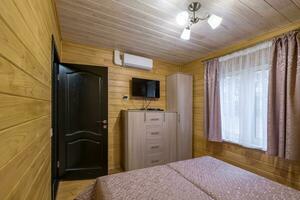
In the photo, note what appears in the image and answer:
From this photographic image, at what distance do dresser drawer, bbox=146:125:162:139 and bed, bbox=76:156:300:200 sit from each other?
1.28m

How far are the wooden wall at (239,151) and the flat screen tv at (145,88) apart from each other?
92 cm

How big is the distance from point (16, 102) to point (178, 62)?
137 inches

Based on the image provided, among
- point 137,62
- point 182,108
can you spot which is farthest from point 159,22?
point 182,108

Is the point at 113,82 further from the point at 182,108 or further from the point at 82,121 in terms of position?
the point at 182,108

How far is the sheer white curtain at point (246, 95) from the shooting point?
2.23m

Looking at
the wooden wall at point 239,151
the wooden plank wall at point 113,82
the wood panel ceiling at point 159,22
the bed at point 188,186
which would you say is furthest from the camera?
the wooden plank wall at point 113,82

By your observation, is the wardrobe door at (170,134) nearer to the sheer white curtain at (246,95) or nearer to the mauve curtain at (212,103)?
the mauve curtain at (212,103)

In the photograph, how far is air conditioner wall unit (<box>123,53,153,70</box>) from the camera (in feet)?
10.0

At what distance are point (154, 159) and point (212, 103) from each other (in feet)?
5.17

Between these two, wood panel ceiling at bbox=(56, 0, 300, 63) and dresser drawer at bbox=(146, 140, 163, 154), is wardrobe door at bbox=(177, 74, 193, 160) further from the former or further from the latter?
wood panel ceiling at bbox=(56, 0, 300, 63)

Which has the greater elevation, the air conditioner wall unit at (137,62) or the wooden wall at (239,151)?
the air conditioner wall unit at (137,62)

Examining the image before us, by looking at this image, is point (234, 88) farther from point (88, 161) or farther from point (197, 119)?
point (88, 161)

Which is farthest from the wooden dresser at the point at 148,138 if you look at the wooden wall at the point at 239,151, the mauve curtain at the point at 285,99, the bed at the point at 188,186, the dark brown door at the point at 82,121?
the mauve curtain at the point at 285,99

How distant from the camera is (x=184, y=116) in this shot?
11.1ft
